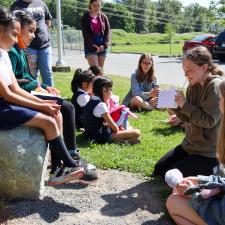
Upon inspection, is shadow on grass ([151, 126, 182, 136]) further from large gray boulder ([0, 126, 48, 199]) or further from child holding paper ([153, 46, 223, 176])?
large gray boulder ([0, 126, 48, 199])

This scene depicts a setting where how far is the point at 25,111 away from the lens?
370cm

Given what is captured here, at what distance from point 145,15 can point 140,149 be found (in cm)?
9435

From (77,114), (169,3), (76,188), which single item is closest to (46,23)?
(77,114)

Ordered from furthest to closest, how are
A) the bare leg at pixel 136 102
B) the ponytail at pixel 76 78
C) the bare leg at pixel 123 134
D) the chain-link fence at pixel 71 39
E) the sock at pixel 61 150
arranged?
the chain-link fence at pixel 71 39 < the bare leg at pixel 136 102 < the ponytail at pixel 76 78 < the bare leg at pixel 123 134 < the sock at pixel 61 150

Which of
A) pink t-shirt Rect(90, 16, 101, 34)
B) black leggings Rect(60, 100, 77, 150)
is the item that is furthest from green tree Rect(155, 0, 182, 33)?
black leggings Rect(60, 100, 77, 150)

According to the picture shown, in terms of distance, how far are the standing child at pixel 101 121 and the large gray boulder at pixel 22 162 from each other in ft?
5.64

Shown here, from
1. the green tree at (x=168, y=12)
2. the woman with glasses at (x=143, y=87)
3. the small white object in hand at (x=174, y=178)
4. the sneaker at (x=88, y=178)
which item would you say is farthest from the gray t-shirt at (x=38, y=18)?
the green tree at (x=168, y=12)

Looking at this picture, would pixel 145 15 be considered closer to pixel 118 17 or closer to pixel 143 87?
pixel 118 17

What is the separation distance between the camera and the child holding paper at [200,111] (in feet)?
13.0

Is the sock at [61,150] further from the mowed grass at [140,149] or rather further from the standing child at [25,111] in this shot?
the mowed grass at [140,149]

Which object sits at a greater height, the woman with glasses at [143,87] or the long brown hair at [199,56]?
the long brown hair at [199,56]

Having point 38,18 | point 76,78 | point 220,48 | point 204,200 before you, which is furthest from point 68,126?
point 220,48

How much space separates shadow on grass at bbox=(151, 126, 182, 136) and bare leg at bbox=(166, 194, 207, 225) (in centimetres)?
291

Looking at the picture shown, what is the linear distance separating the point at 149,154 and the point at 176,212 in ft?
6.09
